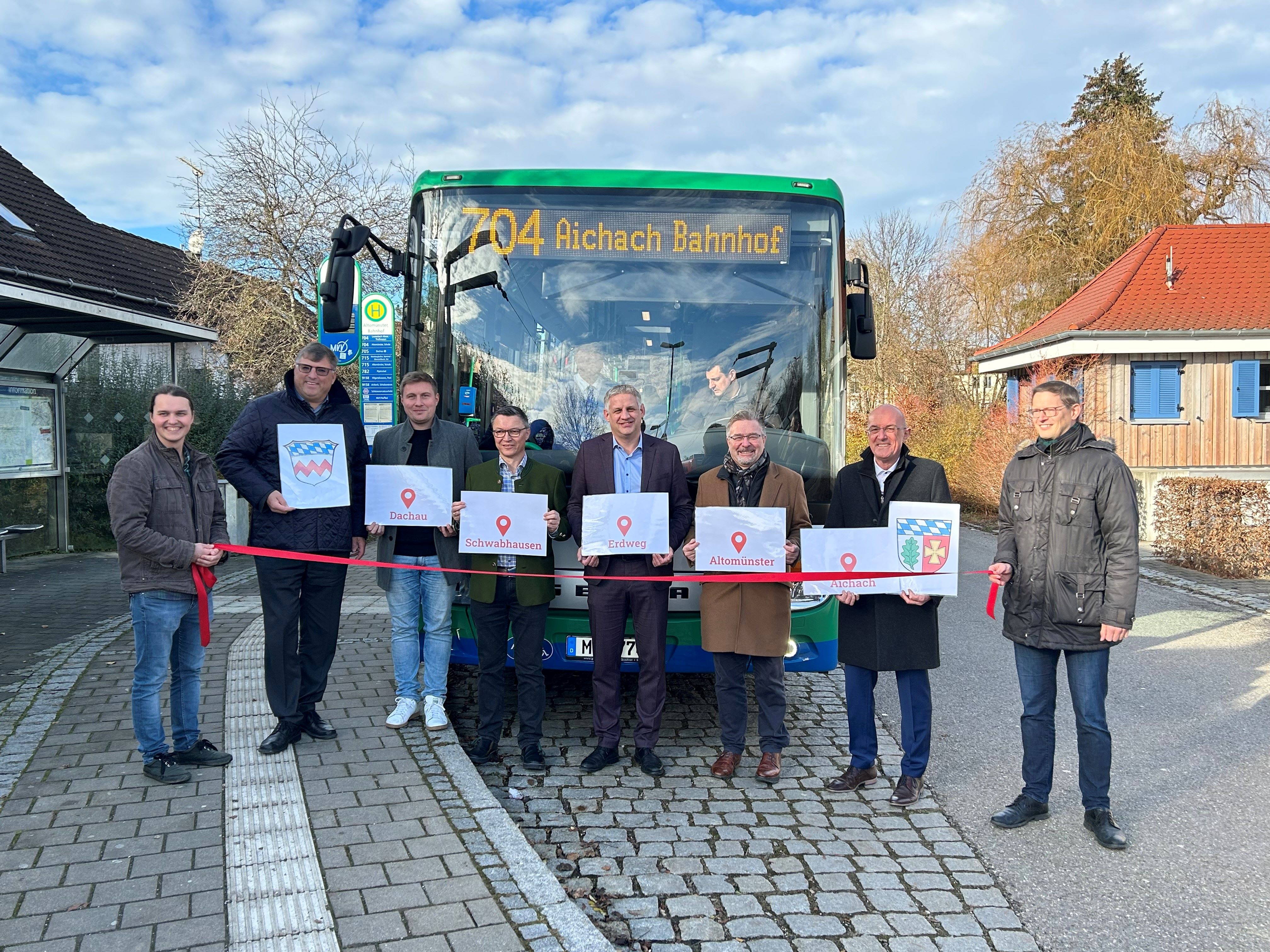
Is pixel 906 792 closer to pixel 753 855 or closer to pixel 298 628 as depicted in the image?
pixel 753 855

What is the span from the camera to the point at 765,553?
4.77 meters

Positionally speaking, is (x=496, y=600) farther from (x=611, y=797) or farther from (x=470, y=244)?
(x=470, y=244)

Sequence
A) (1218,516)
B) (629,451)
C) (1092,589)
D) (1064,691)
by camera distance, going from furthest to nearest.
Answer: (1218,516), (1064,691), (629,451), (1092,589)

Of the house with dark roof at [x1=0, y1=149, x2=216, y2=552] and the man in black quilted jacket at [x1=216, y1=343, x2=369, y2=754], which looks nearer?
the man in black quilted jacket at [x1=216, y1=343, x2=369, y2=754]

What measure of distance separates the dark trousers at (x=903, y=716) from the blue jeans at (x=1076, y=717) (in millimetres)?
448

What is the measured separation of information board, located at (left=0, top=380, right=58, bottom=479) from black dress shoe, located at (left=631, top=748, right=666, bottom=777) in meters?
10.00

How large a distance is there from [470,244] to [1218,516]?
10807 mm

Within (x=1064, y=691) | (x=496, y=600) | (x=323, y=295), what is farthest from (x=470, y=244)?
(x=1064, y=691)

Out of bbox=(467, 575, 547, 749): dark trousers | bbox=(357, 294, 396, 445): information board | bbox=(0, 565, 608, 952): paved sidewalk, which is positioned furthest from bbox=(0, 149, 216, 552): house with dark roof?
bbox=(467, 575, 547, 749): dark trousers

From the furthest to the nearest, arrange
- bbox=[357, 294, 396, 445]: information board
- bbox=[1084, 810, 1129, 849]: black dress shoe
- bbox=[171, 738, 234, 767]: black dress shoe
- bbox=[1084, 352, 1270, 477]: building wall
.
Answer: bbox=[1084, 352, 1270, 477]: building wall, bbox=[357, 294, 396, 445]: information board, bbox=[171, 738, 234, 767]: black dress shoe, bbox=[1084, 810, 1129, 849]: black dress shoe

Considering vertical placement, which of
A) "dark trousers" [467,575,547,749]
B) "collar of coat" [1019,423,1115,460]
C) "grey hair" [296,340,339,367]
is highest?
"grey hair" [296,340,339,367]

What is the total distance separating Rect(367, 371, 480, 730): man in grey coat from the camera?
17.1 ft

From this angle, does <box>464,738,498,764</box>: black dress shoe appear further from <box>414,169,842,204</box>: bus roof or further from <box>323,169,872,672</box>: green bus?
<box>414,169,842,204</box>: bus roof

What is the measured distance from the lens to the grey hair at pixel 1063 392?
421 centimetres
